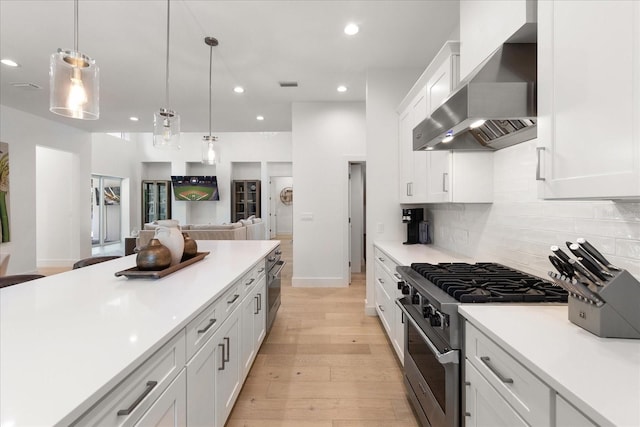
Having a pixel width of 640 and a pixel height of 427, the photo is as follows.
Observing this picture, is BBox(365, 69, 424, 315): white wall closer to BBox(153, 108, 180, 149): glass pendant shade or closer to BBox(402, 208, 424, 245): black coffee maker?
BBox(402, 208, 424, 245): black coffee maker

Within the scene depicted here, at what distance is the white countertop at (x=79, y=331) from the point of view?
65 cm

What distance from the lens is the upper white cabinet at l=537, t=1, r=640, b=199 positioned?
0.84 meters

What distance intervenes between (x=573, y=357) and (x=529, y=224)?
1170 mm

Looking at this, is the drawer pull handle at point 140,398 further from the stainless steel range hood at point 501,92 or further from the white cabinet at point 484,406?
the stainless steel range hood at point 501,92

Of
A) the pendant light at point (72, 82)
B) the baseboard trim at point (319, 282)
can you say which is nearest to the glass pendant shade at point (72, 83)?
the pendant light at point (72, 82)

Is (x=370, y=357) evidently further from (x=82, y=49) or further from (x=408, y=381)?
(x=82, y=49)

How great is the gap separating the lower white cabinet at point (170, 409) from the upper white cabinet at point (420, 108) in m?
2.26

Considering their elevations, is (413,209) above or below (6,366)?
above

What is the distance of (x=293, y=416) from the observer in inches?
76.2

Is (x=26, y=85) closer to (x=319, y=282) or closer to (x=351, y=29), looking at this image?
(x=351, y=29)

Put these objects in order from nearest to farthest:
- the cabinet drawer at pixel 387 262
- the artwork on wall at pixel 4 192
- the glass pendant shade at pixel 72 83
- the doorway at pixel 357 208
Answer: the glass pendant shade at pixel 72 83 < the cabinet drawer at pixel 387 262 < the artwork on wall at pixel 4 192 < the doorway at pixel 357 208

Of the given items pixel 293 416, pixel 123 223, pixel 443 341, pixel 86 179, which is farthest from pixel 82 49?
pixel 123 223

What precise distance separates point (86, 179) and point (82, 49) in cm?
500

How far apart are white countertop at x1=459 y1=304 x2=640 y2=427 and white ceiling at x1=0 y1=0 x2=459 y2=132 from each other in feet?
8.51
